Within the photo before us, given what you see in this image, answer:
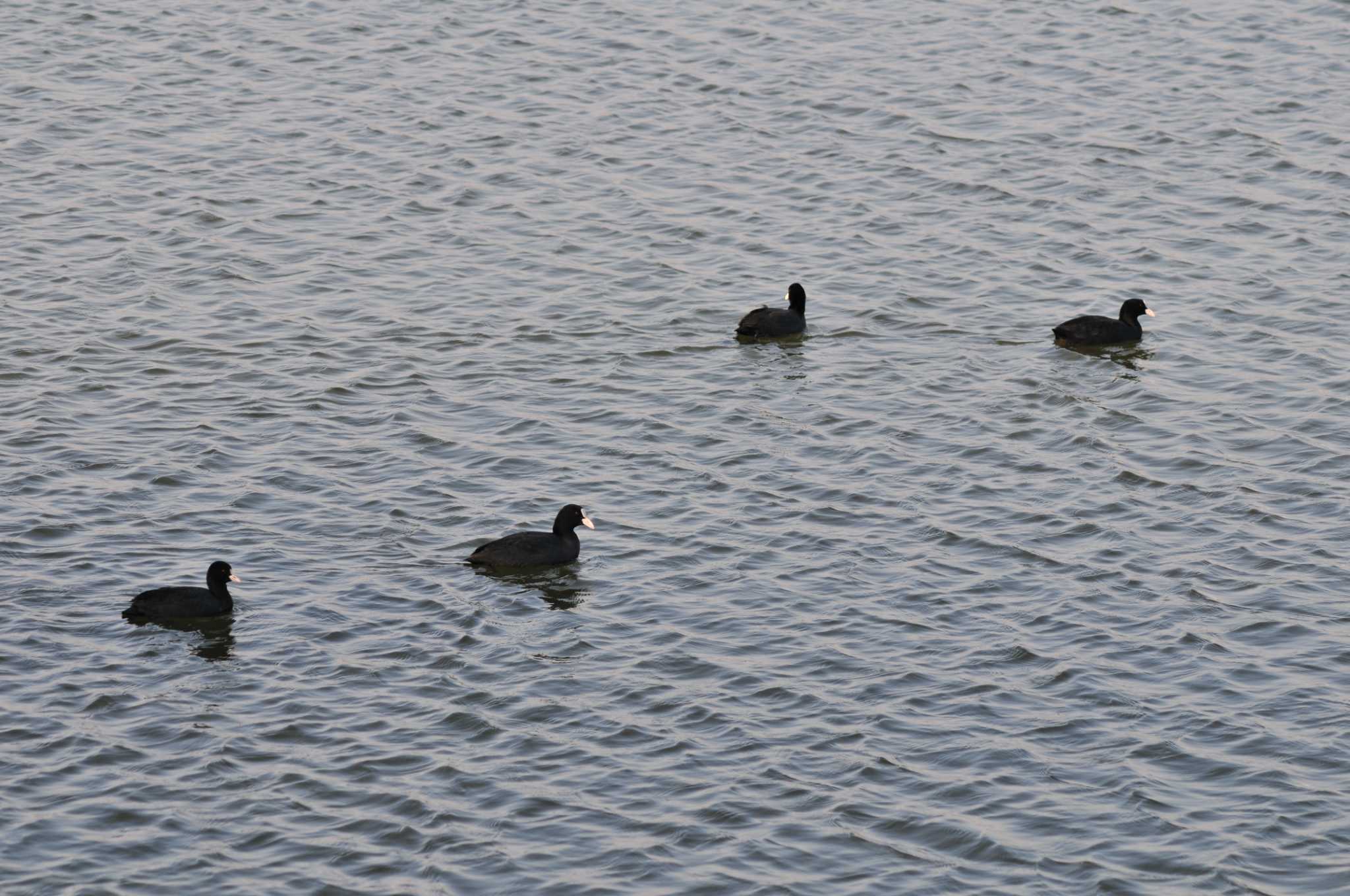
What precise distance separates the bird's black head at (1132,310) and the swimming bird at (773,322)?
466cm

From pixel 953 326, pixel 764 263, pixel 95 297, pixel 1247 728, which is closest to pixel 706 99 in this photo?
pixel 764 263

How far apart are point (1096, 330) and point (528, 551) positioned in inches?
407

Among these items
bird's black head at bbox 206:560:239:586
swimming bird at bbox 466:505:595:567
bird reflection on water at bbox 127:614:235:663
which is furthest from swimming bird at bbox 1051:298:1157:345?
bird reflection on water at bbox 127:614:235:663

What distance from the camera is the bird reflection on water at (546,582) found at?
70.7 feet

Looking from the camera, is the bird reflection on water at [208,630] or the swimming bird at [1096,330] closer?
the bird reflection on water at [208,630]

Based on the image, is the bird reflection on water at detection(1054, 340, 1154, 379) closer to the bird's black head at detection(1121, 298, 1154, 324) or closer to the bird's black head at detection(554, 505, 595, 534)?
the bird's black head at detection(1121, 298, 1154, 324)

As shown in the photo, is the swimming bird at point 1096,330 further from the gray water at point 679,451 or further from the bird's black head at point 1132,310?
the gray water at point 679,451

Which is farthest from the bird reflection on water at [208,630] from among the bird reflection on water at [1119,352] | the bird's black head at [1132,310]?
the bird's black head at [1132,310]

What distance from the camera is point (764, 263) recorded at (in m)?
31.1

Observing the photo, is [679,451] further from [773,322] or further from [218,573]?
[218,573]

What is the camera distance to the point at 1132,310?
94.4 feet

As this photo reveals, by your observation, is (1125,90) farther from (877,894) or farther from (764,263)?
(877,894)

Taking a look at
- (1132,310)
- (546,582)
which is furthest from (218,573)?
(1132,310)

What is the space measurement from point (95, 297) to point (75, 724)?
12380mm
